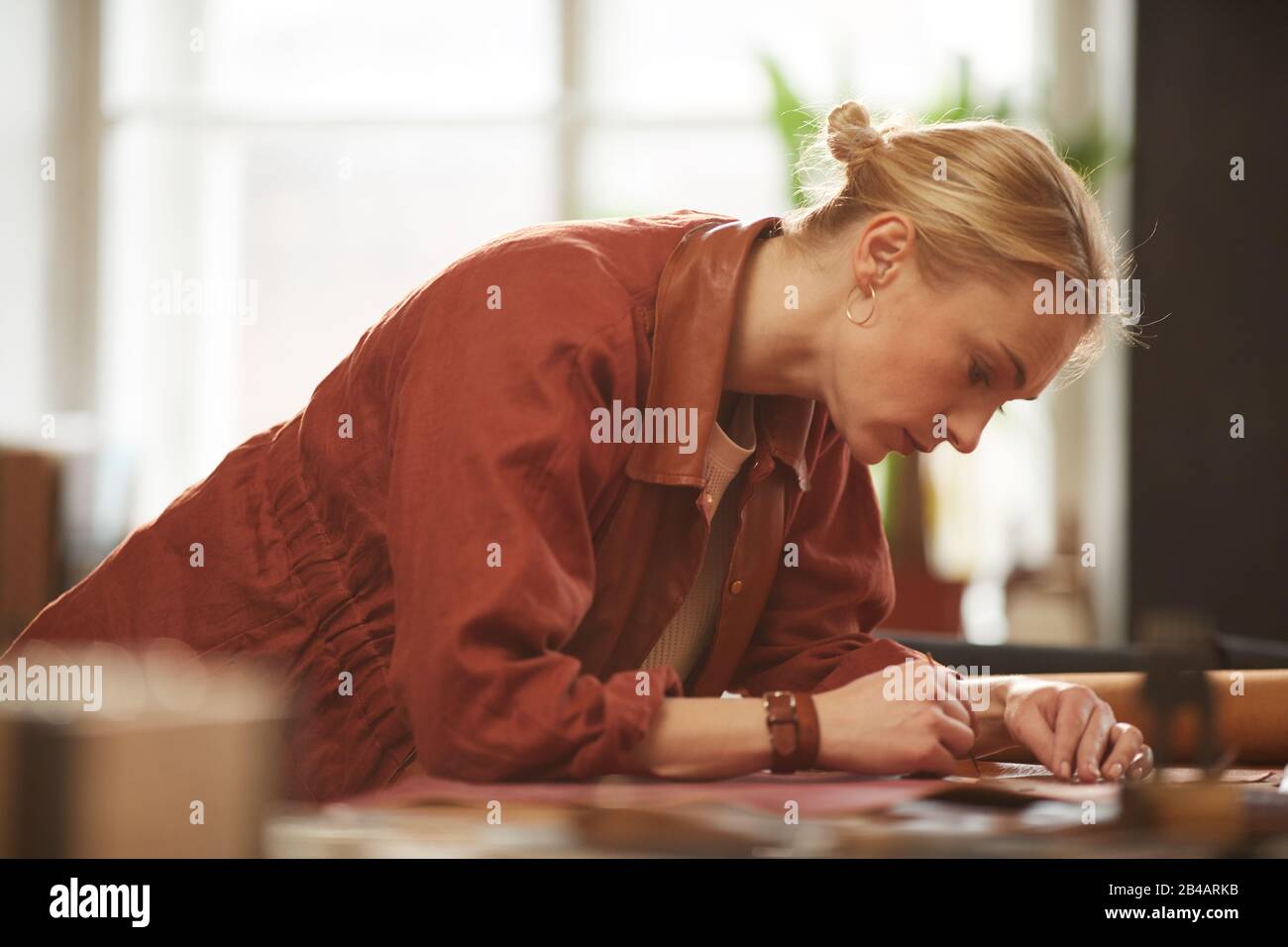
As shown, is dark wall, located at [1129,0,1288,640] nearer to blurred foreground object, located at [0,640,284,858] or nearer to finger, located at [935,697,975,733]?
finger, located at [935,697,975,733]

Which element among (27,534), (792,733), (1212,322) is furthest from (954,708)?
(27,534)

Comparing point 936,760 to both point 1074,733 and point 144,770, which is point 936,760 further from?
point 144,770

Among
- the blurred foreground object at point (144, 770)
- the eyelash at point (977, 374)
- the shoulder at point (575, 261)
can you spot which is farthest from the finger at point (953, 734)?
the blurred foreground object at point (144, 770)

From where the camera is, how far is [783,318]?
120cm

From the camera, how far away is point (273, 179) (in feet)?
16.4

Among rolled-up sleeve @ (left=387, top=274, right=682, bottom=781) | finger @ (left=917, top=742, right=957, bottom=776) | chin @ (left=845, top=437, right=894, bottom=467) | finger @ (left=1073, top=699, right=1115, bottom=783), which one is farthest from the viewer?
chin @ (left=845, top=437, right=894, bottom=467)

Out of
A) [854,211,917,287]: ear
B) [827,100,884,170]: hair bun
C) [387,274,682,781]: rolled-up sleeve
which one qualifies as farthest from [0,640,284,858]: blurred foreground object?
[827,100,884,170]: hair bun

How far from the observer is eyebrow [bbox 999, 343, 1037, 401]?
1143mm

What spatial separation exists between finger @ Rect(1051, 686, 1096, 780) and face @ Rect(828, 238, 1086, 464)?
25cm

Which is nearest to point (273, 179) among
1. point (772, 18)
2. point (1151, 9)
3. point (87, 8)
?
point (87, 8)

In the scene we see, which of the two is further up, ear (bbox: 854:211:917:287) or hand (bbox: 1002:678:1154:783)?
ear (bbox: 854:211:917:287)

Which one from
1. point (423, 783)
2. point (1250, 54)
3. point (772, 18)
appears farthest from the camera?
point (772, 18)
